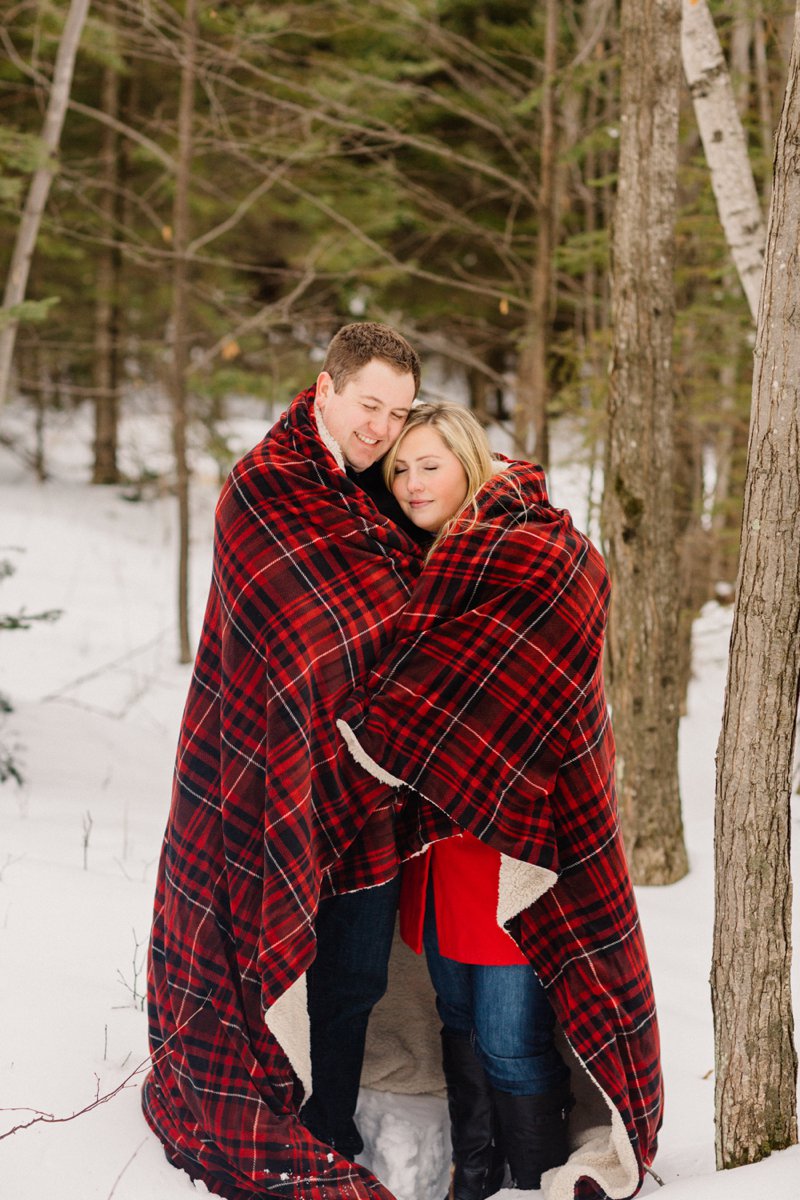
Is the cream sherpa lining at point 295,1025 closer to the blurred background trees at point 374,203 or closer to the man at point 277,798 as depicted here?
the man at point 277,798

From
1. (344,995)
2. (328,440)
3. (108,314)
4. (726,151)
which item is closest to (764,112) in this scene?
(726,151)

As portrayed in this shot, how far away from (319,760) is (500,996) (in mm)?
830

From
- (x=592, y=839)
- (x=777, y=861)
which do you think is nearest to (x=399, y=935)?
(x=592, y=839)

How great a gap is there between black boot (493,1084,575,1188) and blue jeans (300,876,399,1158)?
0.46 meters

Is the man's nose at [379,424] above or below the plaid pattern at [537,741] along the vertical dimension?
above

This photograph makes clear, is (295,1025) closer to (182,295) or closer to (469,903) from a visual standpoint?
(469,903)

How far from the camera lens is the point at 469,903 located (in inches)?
117

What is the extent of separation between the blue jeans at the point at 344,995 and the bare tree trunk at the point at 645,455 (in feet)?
7.66

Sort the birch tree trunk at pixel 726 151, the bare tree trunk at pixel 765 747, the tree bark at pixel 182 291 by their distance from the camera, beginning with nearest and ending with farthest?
the bare tree trunk at pixel 765 747
the birch tree trunk at pixel 726 151
the tree bark at pixel 182 291

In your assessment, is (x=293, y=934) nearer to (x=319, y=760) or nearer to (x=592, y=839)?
(x=319, y=760)

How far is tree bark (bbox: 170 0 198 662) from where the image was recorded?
1034 centimetres

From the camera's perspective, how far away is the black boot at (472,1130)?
3.11 m

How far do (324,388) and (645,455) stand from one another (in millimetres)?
2303

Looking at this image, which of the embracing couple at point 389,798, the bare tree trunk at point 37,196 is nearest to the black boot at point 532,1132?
the embracing couple at point 389,798
